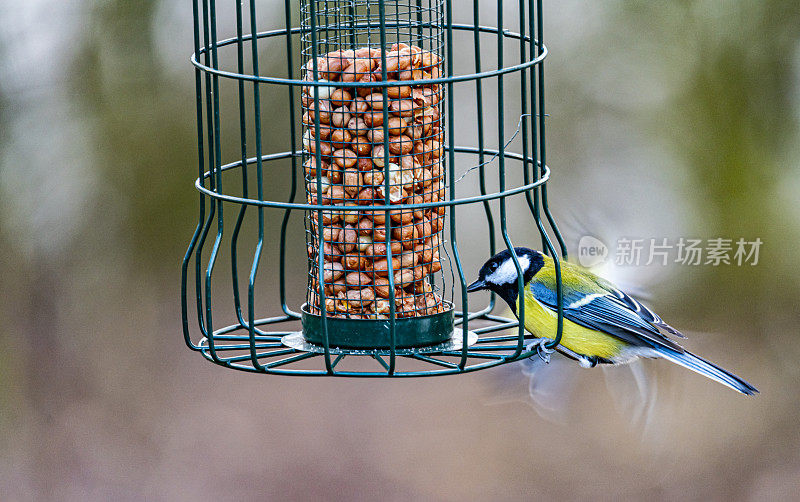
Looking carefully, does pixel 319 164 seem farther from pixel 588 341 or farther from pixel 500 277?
pixel 588 341

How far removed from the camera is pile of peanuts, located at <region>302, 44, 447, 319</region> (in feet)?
12.3

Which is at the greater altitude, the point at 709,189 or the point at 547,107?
the point at 547,107

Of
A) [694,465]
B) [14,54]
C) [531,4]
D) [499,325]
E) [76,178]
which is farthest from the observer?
[694,465]

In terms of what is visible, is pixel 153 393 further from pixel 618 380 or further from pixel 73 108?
pixel 618 380

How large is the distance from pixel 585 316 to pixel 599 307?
78 mm

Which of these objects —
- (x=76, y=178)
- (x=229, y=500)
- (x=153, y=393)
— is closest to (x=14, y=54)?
(x=76, y=178)

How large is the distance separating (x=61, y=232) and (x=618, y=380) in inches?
154

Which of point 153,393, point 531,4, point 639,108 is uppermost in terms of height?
point 531,4

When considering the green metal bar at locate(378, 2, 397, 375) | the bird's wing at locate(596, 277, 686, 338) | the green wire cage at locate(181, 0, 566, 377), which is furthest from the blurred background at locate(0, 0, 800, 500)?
the green metal bar at locate(378, 2, 397, 375)

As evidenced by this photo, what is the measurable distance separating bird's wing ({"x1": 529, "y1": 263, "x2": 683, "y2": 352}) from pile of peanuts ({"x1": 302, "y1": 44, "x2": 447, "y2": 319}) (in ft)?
1.78

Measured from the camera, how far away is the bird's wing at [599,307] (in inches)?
170

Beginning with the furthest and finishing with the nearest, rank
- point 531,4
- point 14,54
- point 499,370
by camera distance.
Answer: point 14,54, point 499,370, point 531,4

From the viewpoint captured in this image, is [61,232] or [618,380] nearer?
[618,380]

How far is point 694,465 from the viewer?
7898mm
